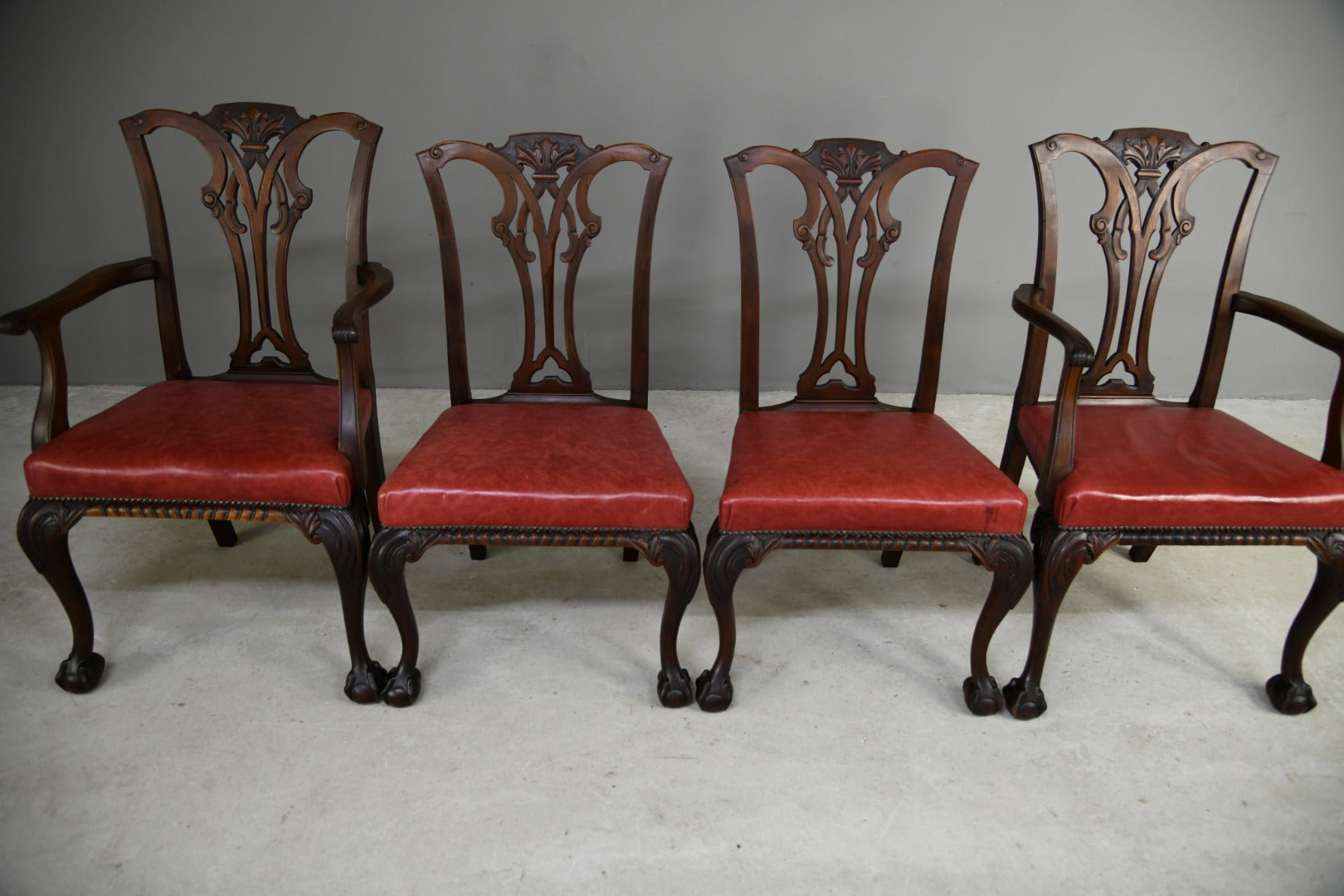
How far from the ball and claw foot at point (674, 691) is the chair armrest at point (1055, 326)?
979 millimetres

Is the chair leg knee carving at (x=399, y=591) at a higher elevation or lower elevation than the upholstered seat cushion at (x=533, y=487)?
lower

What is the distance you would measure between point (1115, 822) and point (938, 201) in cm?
243

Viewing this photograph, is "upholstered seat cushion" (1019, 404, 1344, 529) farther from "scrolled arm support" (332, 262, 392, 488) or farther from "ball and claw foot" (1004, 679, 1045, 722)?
"scrolled arm support" (332, 262, 392, 488)

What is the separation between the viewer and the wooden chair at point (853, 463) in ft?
5.59

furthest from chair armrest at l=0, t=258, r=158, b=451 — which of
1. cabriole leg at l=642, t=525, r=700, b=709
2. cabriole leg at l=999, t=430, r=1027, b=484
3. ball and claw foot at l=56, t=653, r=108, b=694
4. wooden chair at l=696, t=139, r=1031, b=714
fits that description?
cabriole leg at l=999, t=430, r=1027, b=484

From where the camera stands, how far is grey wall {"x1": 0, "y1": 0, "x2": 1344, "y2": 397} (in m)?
3.18

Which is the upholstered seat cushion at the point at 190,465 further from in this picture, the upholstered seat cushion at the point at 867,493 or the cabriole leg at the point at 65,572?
the upholstered seat cushion at the point at 867,493

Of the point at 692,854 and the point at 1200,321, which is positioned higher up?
the point at 1200,321

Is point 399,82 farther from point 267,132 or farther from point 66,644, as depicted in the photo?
point 66,644

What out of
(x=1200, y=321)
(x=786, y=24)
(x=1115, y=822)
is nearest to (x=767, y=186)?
(x=786, y=24)

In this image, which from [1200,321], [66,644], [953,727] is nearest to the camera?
[953,727]

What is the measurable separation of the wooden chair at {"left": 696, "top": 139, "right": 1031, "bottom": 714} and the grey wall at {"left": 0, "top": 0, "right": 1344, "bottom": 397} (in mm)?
1426

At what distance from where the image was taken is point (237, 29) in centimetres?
316

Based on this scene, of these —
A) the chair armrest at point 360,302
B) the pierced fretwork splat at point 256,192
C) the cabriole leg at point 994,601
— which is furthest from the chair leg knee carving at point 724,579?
the pierced fretwork splat at point 256,192
